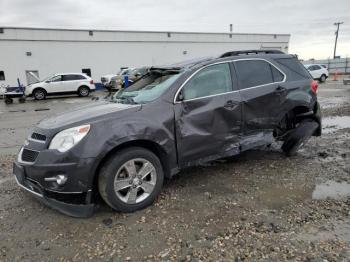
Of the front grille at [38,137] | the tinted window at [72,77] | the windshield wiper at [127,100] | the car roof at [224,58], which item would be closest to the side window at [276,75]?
the car roof at [224,58]

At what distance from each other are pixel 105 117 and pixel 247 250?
6.75ft

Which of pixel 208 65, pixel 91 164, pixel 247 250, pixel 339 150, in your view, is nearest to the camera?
pixel 247 250

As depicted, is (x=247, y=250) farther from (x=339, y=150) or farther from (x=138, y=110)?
(x=339, y=150)

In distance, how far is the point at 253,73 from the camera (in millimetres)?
4980

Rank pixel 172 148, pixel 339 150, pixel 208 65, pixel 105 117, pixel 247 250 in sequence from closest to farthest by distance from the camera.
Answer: pixel 247 250 → pixel 105 117 → pixel 172 148 → pixel 208 65 → pixel 339 150

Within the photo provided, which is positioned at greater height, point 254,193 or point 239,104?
point 239,104

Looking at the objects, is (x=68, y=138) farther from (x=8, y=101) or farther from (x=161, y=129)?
(x=8, y=101)

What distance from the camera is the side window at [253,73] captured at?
4832 millimetres

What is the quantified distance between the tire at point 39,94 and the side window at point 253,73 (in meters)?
19.3

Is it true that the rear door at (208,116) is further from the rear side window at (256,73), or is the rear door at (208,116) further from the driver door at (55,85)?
the driver door at (55,85)

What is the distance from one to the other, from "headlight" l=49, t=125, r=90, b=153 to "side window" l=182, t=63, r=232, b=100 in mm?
1397

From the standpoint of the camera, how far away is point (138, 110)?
3.88 metres

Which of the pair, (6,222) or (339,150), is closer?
(6,222)

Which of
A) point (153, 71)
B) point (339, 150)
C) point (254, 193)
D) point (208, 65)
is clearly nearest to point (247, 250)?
point (254, 193)
